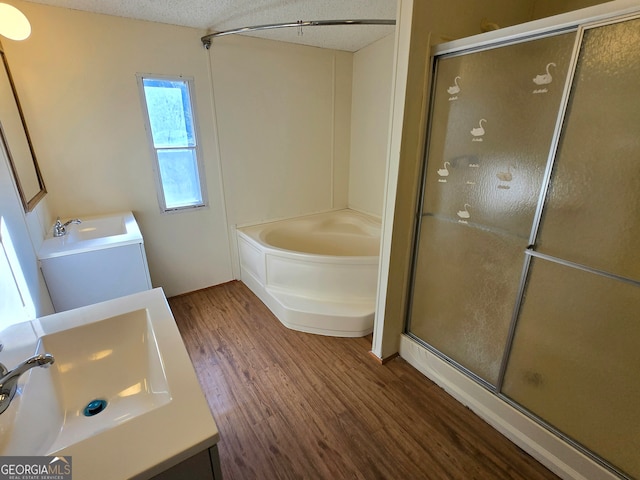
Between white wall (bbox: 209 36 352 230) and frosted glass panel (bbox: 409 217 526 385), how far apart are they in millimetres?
1834

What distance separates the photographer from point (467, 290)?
65.7 inches

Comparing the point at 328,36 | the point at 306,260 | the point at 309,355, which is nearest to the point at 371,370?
the point at 309,355

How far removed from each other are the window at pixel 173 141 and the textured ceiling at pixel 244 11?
0.44 metres

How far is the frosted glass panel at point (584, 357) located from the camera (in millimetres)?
1148

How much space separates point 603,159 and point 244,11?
2359mm

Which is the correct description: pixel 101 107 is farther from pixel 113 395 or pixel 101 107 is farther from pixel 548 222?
pixel 548 222

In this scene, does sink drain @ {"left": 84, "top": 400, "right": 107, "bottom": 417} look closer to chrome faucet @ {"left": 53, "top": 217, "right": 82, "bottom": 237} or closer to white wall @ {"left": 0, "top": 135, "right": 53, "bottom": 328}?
white wall @ {"left": 0, "top": 135, "right": 53, "bottom": 328}

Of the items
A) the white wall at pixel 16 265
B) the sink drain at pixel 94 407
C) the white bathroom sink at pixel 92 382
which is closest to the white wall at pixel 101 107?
the white wall at pixel 16 265

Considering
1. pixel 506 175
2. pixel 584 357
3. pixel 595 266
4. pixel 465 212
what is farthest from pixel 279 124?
pixel 584 357

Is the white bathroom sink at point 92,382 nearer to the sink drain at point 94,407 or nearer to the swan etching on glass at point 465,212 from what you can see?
the sink drain at point 94,407

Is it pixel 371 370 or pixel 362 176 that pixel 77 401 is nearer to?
pixel 371 370

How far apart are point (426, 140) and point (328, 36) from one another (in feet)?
5.62

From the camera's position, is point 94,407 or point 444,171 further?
point 444,171

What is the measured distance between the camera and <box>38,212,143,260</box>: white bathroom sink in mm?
1829
